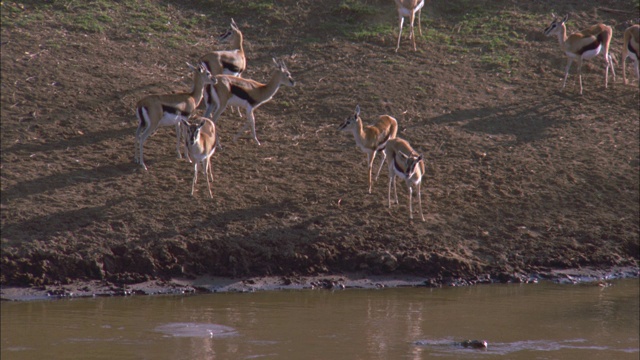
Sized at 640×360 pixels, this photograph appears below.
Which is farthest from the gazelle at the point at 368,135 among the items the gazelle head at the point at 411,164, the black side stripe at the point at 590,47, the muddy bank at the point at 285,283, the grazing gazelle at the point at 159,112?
the black side stripe at the point at 590,47

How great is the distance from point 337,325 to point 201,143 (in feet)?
10.1

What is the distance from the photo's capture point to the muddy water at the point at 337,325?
817cm

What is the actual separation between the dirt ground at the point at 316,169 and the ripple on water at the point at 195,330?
4.29 feet

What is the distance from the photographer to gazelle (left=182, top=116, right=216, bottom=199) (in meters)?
10.9

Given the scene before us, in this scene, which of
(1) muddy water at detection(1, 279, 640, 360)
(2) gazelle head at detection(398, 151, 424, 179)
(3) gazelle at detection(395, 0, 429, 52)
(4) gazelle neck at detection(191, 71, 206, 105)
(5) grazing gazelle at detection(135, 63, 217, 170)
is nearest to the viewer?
(1) muddy water at detection(1, 279, 640, 360)

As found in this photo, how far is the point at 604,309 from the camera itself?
9727 mm

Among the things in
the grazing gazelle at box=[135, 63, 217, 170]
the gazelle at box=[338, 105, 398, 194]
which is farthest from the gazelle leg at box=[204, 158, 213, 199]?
the gazelle at box=[338, 105, 398, 194]

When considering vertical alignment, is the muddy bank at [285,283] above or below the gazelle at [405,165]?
below

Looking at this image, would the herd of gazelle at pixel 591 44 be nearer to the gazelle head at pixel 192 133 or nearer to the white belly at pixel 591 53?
the white belly at pixel 591 53

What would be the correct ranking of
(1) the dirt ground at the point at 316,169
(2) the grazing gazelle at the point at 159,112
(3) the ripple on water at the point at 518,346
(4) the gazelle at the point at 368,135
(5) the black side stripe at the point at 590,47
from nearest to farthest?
(3) the ripple on water at the point at 518,346 < (1) the dirt ground at the point at 316,169 < (2) the grazing gazelle at the point at 159,112 < (4) the gazelle at the point at 368,135 < (5) the black side stripe at the point at 590,47

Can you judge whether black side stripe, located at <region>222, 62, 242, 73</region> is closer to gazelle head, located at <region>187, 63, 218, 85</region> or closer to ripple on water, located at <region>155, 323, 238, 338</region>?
gazelle head, located at <region>187, 63, 218, 85</region>

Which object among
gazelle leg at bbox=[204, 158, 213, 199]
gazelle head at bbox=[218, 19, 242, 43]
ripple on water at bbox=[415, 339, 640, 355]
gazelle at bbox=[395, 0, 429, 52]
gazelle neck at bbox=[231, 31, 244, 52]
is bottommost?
ripple on water at bbox=[415, 339, 640, 355]

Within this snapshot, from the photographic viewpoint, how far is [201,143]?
1107 centimetres

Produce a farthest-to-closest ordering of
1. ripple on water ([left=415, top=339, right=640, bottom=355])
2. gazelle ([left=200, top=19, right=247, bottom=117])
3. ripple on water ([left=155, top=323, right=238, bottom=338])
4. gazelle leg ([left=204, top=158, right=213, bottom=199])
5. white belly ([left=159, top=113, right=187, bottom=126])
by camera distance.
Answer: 1. gazelle ([left=200, top=19, right=247, bottom=117])
2. white belly ([left=159, top=113, right=187, bottom=126])
3. gazelle leg ([left=204, top=158, right=213, bottom=199])
4. ripple on water ([left=155, top=323, right=238, bottom=338])
5. ripple on water ([left=415, top=339, right=640, bottom=355])
